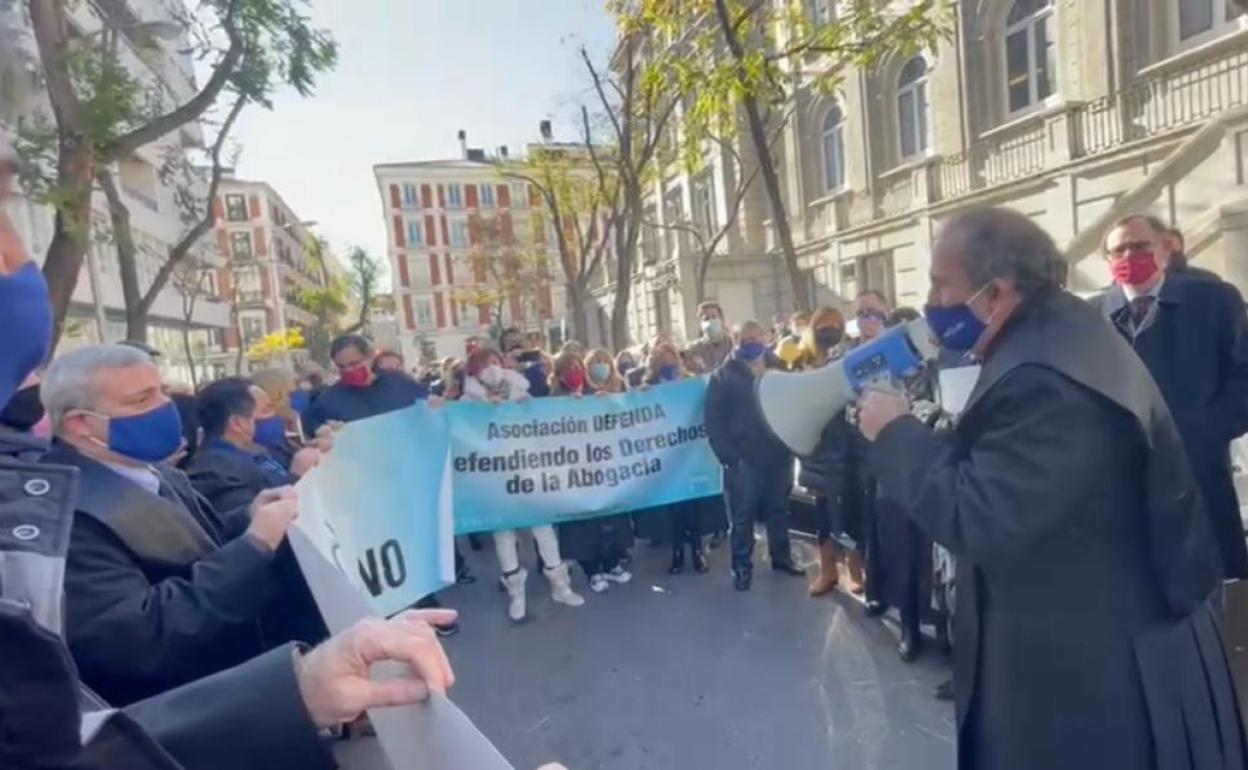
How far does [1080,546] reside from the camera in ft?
6.44

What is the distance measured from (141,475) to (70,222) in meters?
6.41

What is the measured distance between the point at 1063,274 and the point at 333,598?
184cm

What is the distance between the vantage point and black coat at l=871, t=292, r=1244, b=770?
6.19ft

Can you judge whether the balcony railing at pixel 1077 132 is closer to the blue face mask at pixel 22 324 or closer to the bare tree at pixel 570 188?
the bare tree at pixel 570 188

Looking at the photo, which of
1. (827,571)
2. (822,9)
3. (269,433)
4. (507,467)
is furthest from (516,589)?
(822,9)

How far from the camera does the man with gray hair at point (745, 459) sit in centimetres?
607

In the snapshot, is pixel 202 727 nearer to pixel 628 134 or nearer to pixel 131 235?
pixel 131 235

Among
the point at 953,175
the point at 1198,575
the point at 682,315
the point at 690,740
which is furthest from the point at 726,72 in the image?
the point at 682,315

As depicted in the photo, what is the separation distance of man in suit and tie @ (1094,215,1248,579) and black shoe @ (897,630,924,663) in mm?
1481

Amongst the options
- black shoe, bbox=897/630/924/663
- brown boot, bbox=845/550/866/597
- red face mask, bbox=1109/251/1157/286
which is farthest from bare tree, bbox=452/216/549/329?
red face mask, bbox=1109/251/1157/286

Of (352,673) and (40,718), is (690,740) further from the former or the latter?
(40,718)

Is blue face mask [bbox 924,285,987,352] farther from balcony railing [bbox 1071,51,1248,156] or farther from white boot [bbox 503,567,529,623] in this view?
balcony railing [bbox 1071,51,1248,156]

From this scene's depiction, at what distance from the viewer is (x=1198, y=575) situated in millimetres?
1931

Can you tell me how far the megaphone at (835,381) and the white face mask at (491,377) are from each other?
12.1 feet
